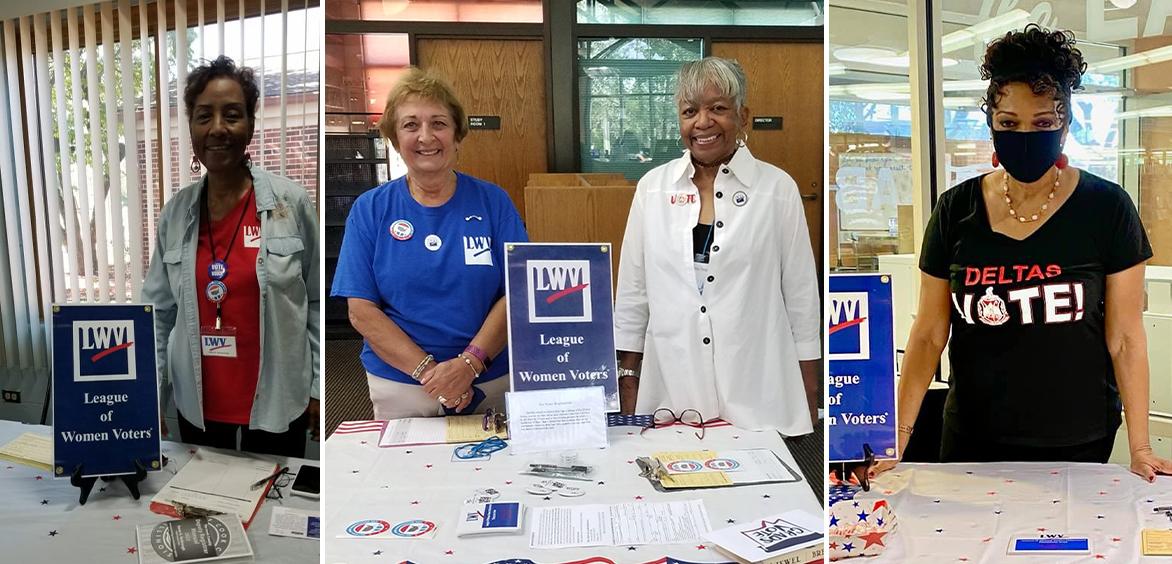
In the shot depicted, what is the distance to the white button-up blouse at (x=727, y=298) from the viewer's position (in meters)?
1.61

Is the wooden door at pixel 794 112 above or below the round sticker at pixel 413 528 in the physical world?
above

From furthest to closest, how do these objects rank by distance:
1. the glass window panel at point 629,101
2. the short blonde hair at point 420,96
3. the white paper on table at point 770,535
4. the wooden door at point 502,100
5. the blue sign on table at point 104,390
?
1. the glass window panel at point 629,101
2. the wooden door at point 502,100
3. the short blonde hair at point 420,96
4. the blue sign on table at point 104,390
5. the white paper on table at point 770,535

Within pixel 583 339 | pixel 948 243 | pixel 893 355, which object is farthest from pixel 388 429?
pixel 948 243

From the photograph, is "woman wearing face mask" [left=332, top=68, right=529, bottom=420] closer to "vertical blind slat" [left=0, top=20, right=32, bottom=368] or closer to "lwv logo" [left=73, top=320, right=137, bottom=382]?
"lwv logo" [left=73, top=320, right=137, bottom=382]

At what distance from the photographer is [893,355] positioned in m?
1.18

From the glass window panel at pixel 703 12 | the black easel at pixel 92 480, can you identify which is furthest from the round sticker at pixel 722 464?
the glass window panel at pixel 703 12

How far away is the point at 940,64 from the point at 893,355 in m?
0.63

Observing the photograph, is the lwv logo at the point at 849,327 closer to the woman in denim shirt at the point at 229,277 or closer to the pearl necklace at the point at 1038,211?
the pearl necklace at the point at 1038,211

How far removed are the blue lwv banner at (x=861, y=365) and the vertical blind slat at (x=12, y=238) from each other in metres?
1.28

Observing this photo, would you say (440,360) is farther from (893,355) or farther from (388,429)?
(893,355)

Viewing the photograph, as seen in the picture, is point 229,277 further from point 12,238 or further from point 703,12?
point 703,12

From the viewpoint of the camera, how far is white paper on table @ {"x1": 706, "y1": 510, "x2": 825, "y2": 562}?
98cm

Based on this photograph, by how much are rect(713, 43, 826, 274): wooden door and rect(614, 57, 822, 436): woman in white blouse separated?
0.05 m

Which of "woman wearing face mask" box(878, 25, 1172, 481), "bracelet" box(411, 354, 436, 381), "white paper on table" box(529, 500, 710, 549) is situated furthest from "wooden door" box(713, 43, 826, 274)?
"bracelet" box(411, 354, 436, 381)
